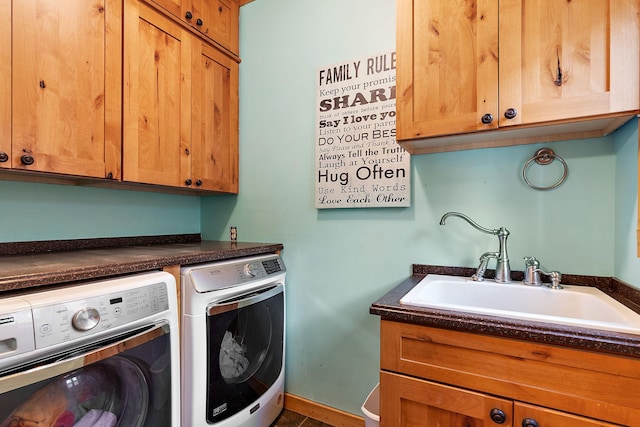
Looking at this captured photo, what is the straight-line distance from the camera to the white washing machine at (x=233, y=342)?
1.31 meters

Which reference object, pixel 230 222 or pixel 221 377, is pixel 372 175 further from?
pixel 221 377

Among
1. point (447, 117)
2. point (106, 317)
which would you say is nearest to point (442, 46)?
point (447, 117)

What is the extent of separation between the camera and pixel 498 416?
902mm

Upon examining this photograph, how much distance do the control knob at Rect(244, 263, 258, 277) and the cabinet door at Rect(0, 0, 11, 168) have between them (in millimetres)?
983

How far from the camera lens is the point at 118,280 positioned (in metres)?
1.09

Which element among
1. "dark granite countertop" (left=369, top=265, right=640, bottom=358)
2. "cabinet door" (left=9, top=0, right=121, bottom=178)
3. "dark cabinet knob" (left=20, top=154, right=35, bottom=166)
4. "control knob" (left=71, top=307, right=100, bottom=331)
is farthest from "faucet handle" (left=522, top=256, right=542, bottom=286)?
"dark cabinet knob" (left=20, top=154, right=35, bottom=166)

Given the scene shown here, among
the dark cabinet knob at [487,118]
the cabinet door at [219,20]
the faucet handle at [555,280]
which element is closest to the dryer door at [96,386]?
the dark cabinet knob at [487,118]

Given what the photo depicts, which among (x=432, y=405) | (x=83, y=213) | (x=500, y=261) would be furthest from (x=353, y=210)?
(x=83, y=213)

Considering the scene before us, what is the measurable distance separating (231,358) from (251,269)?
426mm

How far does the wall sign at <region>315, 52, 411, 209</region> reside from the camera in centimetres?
165

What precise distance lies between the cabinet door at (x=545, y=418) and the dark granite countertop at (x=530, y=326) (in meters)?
0.19

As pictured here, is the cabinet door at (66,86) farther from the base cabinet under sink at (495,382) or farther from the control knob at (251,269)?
the base cabinet under sink at (495,382)

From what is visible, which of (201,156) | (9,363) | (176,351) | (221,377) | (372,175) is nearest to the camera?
(9,363)

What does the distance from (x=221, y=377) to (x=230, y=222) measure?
1.04m
